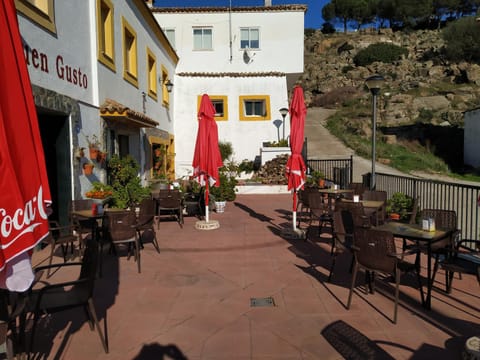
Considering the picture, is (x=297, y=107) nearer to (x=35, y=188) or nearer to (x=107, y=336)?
(x=107, y=336)

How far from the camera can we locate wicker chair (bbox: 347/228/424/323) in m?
3.79

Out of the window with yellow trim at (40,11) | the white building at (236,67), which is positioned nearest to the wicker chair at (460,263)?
the window with yellow trim at (40,11)

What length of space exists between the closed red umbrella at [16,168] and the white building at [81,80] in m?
4.13

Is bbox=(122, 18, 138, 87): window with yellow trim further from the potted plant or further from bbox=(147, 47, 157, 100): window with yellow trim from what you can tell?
the potted plant

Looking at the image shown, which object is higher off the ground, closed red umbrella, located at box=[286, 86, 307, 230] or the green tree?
the green tree

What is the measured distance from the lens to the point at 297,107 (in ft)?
23.6

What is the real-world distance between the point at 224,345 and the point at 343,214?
2.78m

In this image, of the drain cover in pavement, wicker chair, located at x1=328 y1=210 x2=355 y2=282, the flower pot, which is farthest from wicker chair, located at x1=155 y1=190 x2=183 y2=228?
the drain cover in pavement

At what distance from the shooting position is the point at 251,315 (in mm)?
3938

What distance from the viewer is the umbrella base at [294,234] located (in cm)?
734

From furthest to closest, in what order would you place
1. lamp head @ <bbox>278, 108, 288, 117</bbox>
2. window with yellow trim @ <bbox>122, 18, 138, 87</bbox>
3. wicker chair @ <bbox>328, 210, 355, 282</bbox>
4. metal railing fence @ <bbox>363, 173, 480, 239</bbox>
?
lamp head @ <bbox>278, 108, 288, 117</bbox> < window with yellow trim @ <bbox>122, 18, 138, 87</bbox> < metal railing fence @ <bbox>363, 173, 480, 239</bbox> < wicker chair @ <bbox>328, 210, 355, 282</bbox>

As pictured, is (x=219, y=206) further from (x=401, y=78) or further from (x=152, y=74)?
(x=401, y=78)

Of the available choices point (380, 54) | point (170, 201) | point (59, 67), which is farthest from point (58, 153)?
point (380, 54)

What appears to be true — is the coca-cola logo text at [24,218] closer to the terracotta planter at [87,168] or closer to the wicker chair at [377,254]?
the wicker chair at [377,254]
